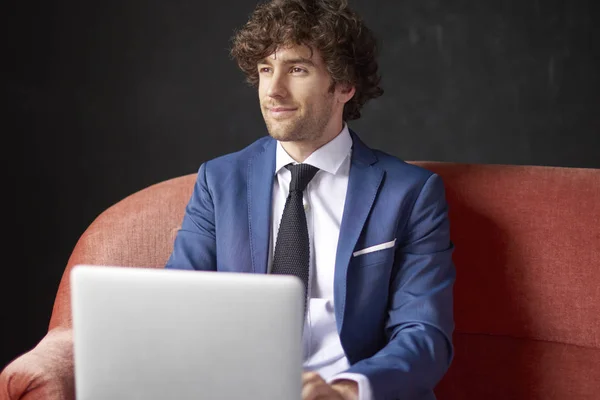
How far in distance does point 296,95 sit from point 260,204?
32cm

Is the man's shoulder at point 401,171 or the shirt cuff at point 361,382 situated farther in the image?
the man's shoulder at point 401,171

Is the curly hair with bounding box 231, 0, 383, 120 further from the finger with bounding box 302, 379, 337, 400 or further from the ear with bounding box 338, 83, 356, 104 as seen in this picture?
the finger with bounding box 302, 379, 337, 400

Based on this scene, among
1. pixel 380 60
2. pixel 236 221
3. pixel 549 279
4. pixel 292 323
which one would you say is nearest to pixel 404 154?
pixel 380 60

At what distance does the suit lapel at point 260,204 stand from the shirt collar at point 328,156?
0.03m

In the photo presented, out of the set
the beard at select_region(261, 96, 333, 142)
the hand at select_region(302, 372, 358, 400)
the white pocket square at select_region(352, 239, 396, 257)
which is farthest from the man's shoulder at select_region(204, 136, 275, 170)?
the hand at select_region(302, 372, 358, 400)

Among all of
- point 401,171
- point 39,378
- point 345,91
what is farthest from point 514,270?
point 39,378

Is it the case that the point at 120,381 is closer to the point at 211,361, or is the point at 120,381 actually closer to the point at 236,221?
the point at 211,361

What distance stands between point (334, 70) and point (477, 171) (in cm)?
59

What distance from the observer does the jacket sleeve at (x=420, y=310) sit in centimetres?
205

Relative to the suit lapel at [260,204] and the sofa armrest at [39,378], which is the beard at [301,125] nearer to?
the suit lapel at [260,204]

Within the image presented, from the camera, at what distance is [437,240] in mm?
2322

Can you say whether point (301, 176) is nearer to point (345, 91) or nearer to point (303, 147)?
point (303, 147)

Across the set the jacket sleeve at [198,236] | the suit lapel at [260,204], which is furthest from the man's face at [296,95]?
the jacket sleeve at [198,236]

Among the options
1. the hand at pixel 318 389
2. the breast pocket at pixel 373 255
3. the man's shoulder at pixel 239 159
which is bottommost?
the hand at pixel 318 389
